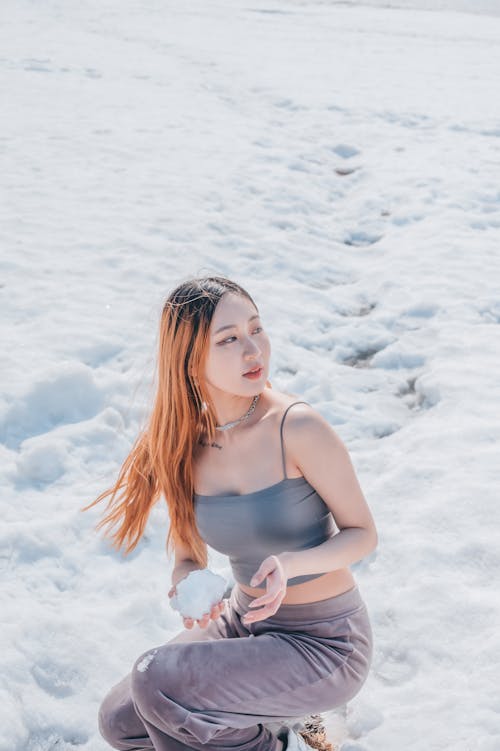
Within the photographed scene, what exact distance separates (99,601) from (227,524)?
116 cm

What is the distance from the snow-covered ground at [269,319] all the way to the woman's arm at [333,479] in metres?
0.76

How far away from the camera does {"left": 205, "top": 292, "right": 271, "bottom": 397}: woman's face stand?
2.60m

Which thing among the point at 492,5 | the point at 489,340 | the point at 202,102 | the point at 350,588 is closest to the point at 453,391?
the point at 489,340

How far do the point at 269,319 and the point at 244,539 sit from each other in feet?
10.8

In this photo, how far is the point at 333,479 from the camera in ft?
8.18

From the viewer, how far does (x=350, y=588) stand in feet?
8.79

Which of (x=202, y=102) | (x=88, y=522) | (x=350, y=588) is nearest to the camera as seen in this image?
(x=350, y=588)

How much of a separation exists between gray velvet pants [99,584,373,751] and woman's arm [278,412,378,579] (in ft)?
0.83

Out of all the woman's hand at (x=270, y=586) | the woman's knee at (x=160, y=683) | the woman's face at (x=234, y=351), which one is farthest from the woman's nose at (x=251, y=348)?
the woman's knee at (x=160, y=683)

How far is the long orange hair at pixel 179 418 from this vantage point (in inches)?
104

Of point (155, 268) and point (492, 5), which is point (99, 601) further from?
point (492, 5)

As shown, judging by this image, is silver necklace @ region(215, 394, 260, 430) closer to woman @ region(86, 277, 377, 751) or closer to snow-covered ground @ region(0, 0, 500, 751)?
woman @ region(86, 277, 377, 751)

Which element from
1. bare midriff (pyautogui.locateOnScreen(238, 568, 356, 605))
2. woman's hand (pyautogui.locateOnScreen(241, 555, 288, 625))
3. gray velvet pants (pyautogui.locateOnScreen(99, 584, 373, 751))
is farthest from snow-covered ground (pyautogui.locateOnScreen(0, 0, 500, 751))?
woman's hand (pyautogui.locateOnScreen(241, 555, 288, 625))

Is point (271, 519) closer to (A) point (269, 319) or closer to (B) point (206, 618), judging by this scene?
(B) point (206, 618)
